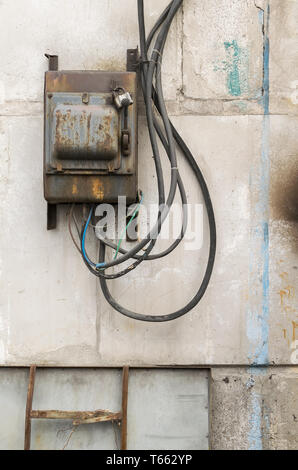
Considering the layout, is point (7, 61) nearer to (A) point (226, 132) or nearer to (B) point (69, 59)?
(B) point (69, 59)

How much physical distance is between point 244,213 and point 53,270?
81 cm

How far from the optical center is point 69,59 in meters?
1.99

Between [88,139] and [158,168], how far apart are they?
291 millimetres

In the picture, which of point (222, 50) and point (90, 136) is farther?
point (222, 50)

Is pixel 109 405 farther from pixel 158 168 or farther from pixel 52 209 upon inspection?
pixel 158 168

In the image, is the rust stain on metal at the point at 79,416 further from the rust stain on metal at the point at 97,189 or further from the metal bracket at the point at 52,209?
the rust stain on metal at the point at 97,189

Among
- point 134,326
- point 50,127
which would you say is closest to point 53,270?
point 134,326

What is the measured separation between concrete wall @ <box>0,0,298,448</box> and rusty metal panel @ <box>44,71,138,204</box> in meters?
0.19

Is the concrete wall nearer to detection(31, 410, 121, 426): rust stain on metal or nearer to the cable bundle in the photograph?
the cable bundle

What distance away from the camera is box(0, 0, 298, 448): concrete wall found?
1.98 metres

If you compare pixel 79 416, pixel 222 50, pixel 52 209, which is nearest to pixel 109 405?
pixel 79 416

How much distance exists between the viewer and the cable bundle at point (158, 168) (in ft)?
5.95

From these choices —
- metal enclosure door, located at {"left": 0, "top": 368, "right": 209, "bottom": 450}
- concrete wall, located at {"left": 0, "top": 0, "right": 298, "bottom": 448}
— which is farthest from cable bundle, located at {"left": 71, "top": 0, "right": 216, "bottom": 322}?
metal enclosure door, located at {"left": 0, "top": 368, "right": 209, "bottom": 450}

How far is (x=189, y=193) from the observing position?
6.56 ft
